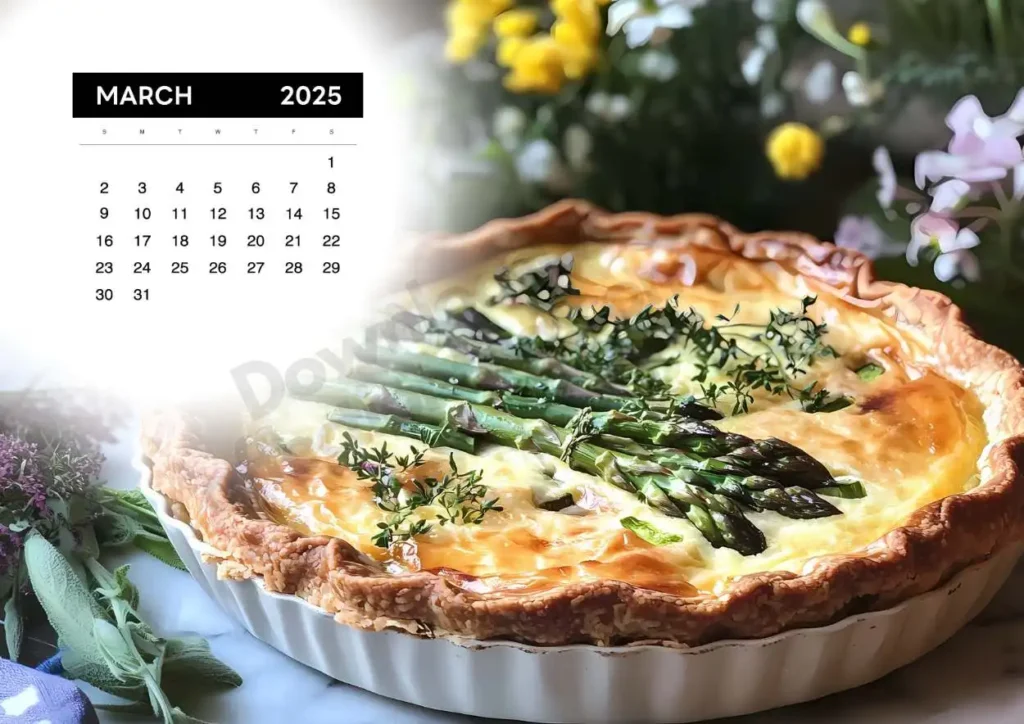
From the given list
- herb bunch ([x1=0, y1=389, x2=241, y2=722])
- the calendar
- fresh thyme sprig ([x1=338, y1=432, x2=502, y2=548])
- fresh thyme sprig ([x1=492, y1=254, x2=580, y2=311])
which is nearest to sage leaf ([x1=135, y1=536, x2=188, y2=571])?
herb bunch ([x1=0, y1=389, x2=241, y2=722])

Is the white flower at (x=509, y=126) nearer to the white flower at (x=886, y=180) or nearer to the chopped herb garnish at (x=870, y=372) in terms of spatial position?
the white flower at (x=886, y=180)

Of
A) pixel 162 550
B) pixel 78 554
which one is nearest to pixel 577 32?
pixel 162 550

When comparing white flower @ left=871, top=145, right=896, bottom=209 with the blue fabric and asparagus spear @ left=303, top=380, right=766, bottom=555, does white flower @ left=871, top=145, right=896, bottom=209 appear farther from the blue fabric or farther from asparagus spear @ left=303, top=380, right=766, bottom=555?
the blue fabric

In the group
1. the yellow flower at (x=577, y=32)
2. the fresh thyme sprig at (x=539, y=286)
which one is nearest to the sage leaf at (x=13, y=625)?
the fresh thyme sprig at (x=539, y=286)

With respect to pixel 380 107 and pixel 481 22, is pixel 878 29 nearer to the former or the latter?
pixel 481 22

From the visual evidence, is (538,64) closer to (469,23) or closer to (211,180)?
(469,23)
